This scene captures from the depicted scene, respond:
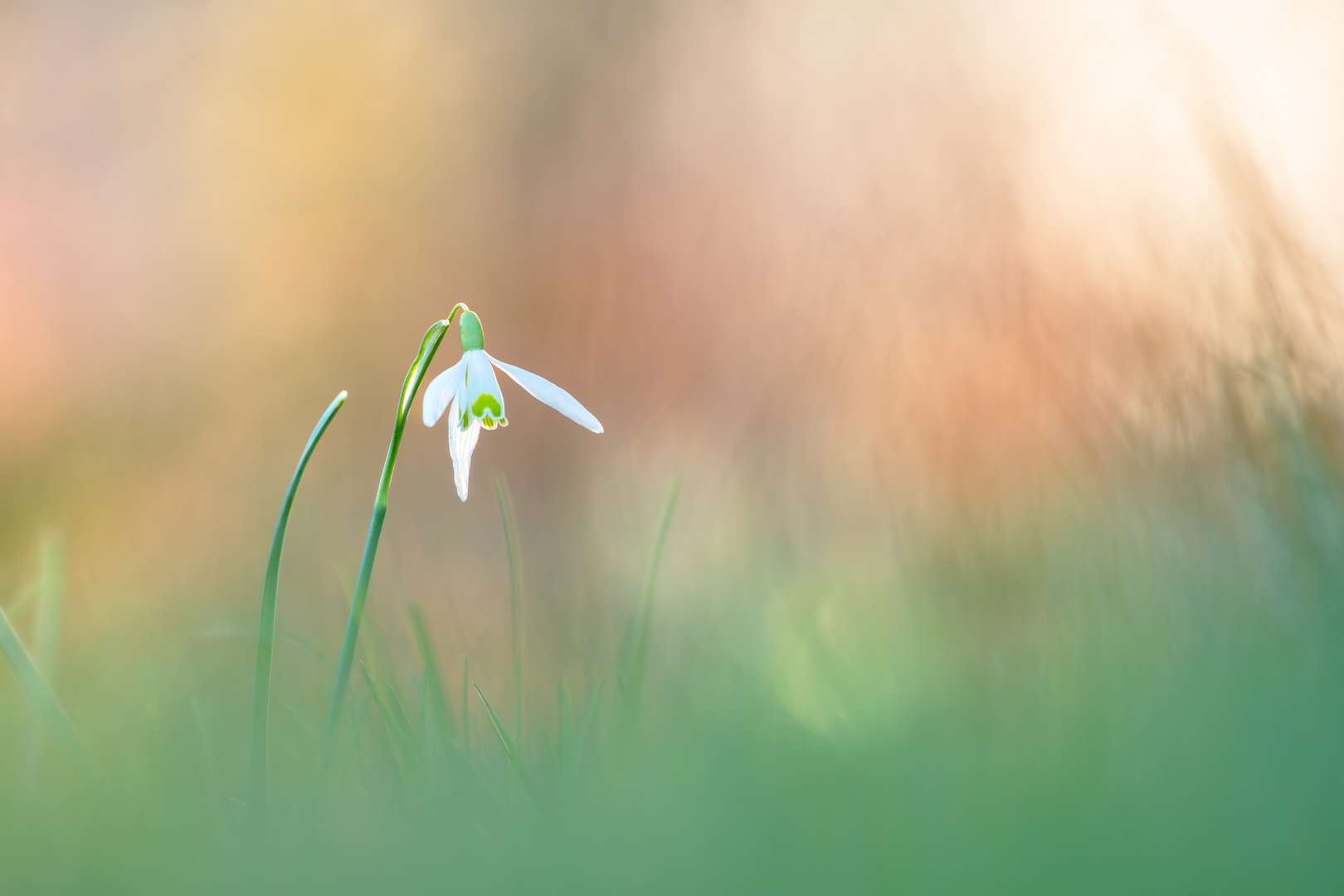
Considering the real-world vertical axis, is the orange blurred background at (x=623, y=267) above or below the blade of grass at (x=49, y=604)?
above

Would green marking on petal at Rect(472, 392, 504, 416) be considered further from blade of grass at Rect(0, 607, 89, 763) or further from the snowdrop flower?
blade of grass at Rect(0, 607, 89, 763)

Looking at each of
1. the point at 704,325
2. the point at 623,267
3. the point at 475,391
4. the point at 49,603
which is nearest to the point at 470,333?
the point at 475,391

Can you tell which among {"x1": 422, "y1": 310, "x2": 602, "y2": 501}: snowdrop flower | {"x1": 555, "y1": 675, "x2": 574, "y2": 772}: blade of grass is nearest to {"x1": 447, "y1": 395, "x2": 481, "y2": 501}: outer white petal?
{"x1": 422, "y1": 310, "x2": 602, "y2": 501}: snowdrop flower

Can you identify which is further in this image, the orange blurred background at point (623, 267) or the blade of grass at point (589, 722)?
the orange blurred background at point (623, 267)

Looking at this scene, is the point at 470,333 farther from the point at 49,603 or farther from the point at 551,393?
the point at 49,603

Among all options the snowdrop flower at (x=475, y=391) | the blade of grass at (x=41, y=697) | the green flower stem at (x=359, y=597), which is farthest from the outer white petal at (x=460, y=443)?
the blade of grass at (x=41, y=697)

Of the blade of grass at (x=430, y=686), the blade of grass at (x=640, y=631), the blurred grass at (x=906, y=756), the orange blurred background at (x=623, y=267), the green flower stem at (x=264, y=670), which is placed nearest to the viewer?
the blurred grass at (x=906, y=756)

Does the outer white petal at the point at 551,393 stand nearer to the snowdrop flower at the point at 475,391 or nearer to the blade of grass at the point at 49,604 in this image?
the snowdrop flower at the point at 475,391

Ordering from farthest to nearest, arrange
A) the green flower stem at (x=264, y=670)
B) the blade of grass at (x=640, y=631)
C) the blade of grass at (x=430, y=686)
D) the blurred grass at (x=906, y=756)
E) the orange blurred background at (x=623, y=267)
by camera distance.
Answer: the orange blurred background at (x=623, y=267), the blade of grass at (x=640, y=631), the blade of grass at (x=430, y=686), the green flower stem at (x=264, y=670), the blurred grass at (x=906, y=756)
